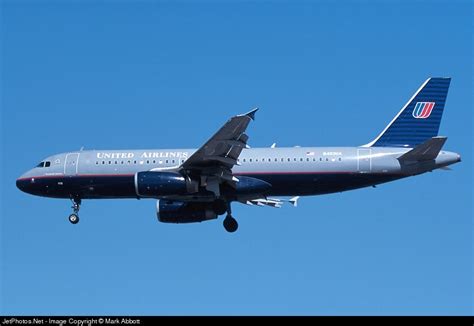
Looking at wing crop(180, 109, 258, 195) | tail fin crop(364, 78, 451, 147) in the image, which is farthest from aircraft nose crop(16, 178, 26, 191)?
tail fin crop(364, 78, 451, 147)

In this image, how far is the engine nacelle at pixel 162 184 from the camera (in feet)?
176

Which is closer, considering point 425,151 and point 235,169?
point 425,151

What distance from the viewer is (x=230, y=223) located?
57219 millimetres

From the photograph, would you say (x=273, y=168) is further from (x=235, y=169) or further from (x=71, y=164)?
(x=71, y=164)

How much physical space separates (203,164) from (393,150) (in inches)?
370

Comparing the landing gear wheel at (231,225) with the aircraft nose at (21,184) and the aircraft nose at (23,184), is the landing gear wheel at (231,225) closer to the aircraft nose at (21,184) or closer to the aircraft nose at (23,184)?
the aircraft nose at (23,184)

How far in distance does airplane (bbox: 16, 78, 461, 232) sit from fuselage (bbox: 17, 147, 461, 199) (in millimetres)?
49

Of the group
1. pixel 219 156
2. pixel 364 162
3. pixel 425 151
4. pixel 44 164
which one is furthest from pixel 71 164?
pixel 425 151

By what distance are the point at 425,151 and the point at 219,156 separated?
384 inches

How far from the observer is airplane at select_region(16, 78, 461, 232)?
176 feet

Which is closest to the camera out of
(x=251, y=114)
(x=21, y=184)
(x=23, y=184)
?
(x=251, y=114)

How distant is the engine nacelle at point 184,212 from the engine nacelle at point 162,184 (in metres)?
3.27
